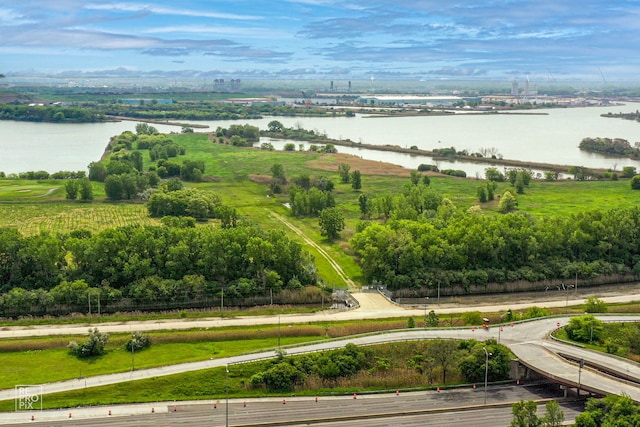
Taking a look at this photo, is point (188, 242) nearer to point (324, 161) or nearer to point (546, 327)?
point (546, 327)

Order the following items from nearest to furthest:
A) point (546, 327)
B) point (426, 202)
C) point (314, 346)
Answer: point (314, 346)
point (546, 327)
point (426, 202)

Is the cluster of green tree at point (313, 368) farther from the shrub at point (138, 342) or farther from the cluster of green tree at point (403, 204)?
the cluster of green tree at point (403, 204)

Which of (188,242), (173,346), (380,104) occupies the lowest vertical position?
(173,346)

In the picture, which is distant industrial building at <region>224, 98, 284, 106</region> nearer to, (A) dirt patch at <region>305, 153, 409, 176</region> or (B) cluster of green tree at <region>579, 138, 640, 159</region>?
(A) dirt patch at <region>305, 153, 409, 176</region>

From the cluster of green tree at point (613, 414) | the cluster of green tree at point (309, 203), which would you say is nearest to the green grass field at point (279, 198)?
the cluster of green tree at point (309, 203)

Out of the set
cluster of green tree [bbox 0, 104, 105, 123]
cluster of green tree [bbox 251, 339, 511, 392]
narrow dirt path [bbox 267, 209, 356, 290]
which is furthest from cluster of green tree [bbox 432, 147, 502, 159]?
cluster of green tree [bbox 0, 104, 105, 123]

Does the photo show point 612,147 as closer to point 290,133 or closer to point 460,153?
point 460,153

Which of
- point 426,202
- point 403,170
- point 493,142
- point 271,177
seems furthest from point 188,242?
point 493,142
